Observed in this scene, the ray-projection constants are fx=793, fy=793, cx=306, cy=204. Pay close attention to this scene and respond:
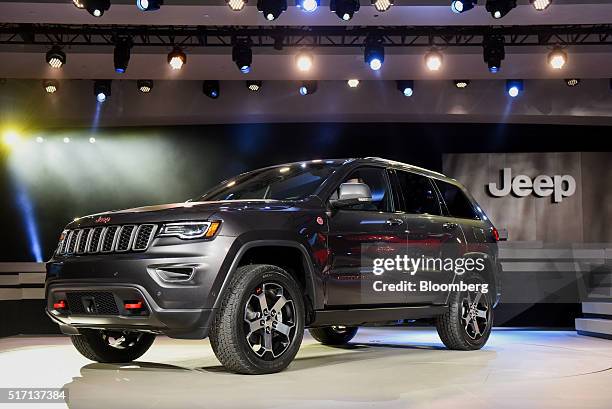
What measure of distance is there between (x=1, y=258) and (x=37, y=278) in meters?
5.23

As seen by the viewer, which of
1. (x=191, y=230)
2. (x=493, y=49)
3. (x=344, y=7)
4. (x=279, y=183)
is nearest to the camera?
(x=191, y=230)

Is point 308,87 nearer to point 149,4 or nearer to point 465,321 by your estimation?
point 149,4

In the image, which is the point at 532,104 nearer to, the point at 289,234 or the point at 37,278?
the point at 37,278

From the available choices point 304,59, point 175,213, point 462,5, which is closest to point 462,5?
point 462,5

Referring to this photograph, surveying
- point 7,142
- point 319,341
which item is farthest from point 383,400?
point 7,142

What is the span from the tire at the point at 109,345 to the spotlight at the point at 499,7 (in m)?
6.91

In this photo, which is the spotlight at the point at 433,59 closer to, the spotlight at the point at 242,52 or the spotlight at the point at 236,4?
the spotlight at the point at 242,52

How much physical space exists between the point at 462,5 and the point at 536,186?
7.00 metres

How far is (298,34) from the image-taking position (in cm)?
1314

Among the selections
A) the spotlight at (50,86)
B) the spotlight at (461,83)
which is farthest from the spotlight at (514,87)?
the spotlight at (50,86)

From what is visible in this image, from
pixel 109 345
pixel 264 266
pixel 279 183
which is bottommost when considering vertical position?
pixel 109 345

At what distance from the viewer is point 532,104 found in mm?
16078

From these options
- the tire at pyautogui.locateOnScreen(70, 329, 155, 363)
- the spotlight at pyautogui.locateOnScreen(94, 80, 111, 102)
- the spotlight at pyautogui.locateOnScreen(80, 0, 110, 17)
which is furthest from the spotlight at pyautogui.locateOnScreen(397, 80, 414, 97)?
the tire at pyautogui.locateOnScreen(70, 329, 155, 363)

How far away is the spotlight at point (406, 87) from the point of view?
15672mm
